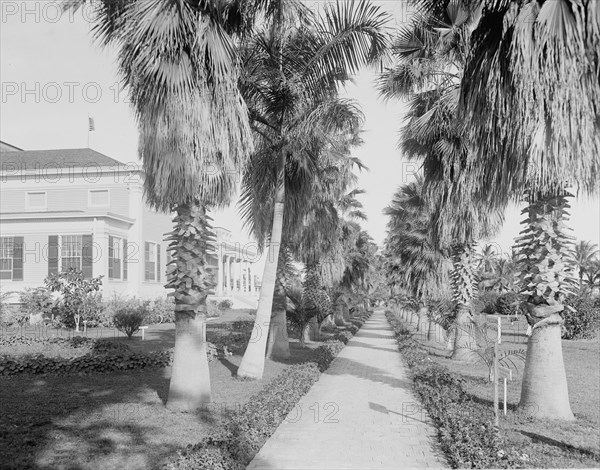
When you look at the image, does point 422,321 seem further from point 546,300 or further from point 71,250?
point 546,300

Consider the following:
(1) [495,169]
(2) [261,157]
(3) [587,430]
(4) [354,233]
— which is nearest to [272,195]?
(2) [261,157]

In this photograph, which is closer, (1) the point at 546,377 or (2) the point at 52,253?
(1) the point at 546,377

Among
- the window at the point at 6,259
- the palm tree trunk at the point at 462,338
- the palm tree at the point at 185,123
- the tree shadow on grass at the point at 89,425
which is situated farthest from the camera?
the window at the point at 6,259

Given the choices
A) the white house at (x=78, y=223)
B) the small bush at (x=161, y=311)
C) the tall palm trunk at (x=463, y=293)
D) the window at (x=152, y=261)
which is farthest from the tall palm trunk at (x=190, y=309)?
the window at (x=152, y=261)

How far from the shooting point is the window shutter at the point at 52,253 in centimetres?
3281

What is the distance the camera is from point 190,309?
418 inches

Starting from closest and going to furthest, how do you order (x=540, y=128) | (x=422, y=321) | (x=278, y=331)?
(x=540, y=128) < (x=278, y=331) < (x=422, y=321)

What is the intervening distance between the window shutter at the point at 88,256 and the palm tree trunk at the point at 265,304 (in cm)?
2055

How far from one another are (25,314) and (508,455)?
24.7 meters

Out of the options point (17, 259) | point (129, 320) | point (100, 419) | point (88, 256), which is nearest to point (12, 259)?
point (17, 259)

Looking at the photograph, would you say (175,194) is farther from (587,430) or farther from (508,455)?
(587,430)

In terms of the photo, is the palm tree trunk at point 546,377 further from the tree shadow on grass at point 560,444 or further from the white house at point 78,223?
the white house at point 78,223

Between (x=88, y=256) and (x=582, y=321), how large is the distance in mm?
25398

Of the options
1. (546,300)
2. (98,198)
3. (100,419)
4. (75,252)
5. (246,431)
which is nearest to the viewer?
(246,431)
